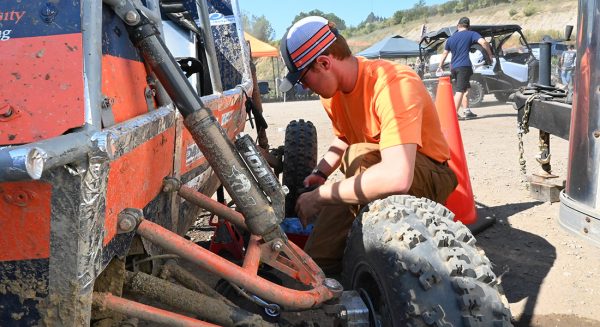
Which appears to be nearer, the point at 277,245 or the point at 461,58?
the point at 277,245

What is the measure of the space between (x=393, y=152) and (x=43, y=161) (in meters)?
1.60

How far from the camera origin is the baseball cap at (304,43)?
2.86m

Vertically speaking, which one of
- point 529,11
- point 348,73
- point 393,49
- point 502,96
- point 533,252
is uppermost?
point 529,11

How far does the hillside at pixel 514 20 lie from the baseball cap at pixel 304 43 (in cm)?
4184

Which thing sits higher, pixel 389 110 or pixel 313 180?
pixel 389 110

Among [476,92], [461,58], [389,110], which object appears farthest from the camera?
[476,92]

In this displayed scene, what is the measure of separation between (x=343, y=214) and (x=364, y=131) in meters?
0.46

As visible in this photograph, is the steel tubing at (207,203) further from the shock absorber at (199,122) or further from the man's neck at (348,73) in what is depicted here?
the man's neck at (348,73)

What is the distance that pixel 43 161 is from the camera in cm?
132

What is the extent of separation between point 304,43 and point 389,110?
→ 0.53 m

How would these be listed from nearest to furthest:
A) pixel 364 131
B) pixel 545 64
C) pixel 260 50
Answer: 1. pixel 364 131
2. pixel 545 64
3. pixel 260 50

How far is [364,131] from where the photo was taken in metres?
3.16

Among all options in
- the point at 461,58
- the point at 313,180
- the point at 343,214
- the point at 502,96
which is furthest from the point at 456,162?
the point at 502,96

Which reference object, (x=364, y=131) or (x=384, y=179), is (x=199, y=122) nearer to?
(x=384, y=179)
